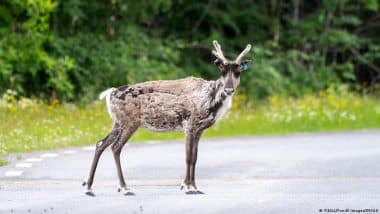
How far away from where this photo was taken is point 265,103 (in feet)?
102

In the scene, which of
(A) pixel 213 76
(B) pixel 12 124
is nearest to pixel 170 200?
(B) pixel 12 124

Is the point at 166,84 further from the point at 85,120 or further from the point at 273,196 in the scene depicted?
the point at 85,120

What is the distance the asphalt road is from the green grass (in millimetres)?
1200

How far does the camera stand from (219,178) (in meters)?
16.4

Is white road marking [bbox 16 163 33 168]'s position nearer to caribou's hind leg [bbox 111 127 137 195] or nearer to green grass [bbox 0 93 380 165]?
green grass [bbox 0 93 380 165]

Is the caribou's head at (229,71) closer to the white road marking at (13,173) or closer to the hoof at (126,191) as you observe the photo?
the hoof at (126,191)

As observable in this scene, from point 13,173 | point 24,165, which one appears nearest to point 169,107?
point 13,173

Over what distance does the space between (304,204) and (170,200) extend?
1.56 metres

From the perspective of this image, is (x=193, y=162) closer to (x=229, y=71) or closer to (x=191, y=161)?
(x=191, y=161)

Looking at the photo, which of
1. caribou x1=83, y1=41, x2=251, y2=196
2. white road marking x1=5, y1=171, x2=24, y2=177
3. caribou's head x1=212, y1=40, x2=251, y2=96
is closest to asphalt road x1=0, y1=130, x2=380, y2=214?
white road marking x1=5, y1=171, x2=24, y2=177

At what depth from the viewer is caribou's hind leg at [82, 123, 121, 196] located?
13.8 meters

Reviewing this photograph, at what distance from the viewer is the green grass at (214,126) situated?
22.3 meters

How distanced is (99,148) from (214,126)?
39.4 ft

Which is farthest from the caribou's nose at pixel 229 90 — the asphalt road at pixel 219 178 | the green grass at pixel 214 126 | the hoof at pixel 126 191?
the green grass at pixel 214 126
